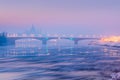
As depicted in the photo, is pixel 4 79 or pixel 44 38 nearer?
pixel 4 79

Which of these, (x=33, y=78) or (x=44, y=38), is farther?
(x=44, y=38)

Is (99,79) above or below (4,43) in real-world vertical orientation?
below

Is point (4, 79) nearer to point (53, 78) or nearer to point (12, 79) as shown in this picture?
point (12, 79)

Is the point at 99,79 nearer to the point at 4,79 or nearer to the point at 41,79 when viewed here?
the point at 41,79

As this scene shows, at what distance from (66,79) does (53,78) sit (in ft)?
6.11

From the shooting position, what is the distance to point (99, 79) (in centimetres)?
2823

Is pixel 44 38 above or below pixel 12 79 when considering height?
above

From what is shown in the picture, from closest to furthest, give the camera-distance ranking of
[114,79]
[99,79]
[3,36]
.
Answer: [114,79] → [99,79] → [3,36]

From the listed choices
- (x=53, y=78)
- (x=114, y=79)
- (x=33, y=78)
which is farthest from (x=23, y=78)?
(x=114, y=79)

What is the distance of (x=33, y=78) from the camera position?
30203 millimetres

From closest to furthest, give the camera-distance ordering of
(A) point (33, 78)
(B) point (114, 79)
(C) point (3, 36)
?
(B) point (114, 79) → (A) point (33, 78) → (C) point (3, 36)

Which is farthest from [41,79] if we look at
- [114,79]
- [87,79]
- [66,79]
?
[114,79]

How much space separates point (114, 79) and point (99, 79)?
4.59 m

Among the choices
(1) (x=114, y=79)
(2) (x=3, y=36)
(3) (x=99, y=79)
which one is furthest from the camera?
(2) (x=3, y=36)
